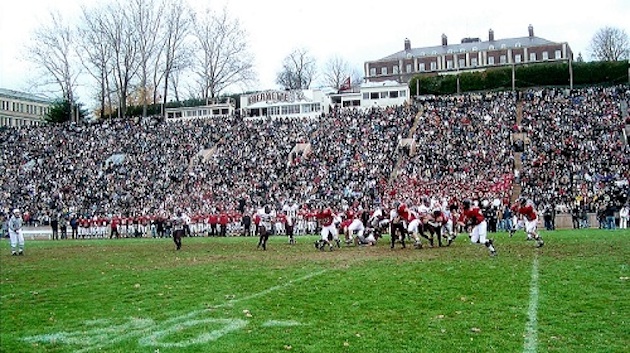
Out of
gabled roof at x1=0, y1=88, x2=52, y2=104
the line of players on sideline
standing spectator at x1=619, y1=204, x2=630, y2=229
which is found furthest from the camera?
gabled roof at x1=0, y1=88, x2=52, y2=104

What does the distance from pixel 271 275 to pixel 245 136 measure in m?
39.2

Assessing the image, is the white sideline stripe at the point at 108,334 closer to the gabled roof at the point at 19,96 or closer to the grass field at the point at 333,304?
the grass field at the point at 333,304

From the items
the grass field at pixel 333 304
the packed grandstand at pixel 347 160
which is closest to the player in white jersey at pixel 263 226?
the packed grandstand at pixel 347 160

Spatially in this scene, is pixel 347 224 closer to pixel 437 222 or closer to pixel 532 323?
pixel 437 222

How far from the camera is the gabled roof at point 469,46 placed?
97.9 meters

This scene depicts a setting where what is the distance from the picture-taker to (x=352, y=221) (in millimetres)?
26031

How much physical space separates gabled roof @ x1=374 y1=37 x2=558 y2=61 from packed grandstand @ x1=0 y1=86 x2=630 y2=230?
48576 mm

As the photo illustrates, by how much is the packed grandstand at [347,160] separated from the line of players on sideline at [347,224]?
189 cm

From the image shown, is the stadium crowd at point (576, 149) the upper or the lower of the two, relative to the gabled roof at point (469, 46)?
lower

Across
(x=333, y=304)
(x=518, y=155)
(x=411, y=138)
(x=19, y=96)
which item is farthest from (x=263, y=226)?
(x=19, y=96)

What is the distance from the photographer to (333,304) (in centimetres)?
1238

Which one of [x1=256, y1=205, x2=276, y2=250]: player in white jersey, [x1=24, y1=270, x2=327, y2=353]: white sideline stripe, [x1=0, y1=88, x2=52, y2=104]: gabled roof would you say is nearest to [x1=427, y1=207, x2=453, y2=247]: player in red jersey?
[x1=256, y1=205, x2=276, y2=250]: player in white jersey

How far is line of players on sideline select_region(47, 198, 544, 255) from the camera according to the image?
76.9ft

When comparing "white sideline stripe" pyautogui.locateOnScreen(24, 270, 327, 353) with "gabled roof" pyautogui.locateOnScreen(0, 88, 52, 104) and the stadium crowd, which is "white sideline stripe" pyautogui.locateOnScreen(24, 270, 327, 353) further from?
"gabled roof" pyautogui.locateOnScreen(0, 88, 52, 104)
